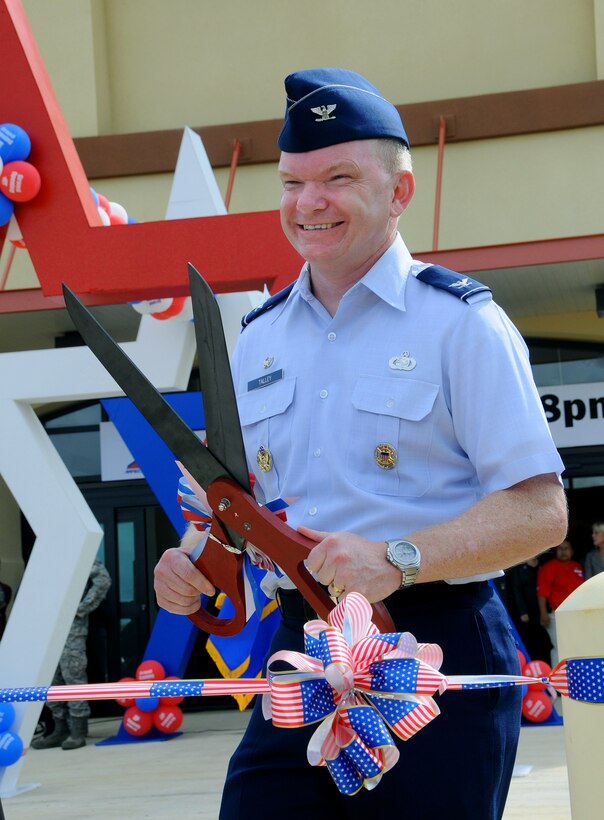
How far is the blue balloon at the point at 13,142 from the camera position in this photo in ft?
19.0

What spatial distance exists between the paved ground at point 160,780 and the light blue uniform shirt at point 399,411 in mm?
3731

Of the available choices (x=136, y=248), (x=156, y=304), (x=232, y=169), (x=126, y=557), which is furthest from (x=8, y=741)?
(x=232, y=169)

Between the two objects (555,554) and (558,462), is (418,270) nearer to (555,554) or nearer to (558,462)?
(558,462)

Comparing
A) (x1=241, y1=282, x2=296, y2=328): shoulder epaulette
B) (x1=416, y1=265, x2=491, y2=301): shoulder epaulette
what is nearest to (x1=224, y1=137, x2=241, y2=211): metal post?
(x1=241, y1=282, x2=296, y2=328): shoulder epaulette

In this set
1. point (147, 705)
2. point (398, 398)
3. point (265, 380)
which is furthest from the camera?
point (147, 705)

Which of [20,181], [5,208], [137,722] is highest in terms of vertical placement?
[20,181]

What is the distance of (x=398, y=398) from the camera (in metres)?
1.76

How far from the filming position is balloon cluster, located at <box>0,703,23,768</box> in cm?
625

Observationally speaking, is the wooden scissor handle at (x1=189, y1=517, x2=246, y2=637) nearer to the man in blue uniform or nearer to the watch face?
the man in blue uniform

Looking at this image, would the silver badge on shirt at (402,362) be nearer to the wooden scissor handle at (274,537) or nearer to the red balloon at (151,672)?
the wooden scissor handle at (274,537)

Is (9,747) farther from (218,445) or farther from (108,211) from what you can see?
(218,445)

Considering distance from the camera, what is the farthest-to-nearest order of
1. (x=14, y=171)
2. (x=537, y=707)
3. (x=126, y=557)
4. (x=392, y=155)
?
(x=126, y=557), (x=537, y=707), (x=14, y=171), (x=392, y=155)

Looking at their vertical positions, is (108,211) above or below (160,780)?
above

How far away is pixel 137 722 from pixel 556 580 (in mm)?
3774
